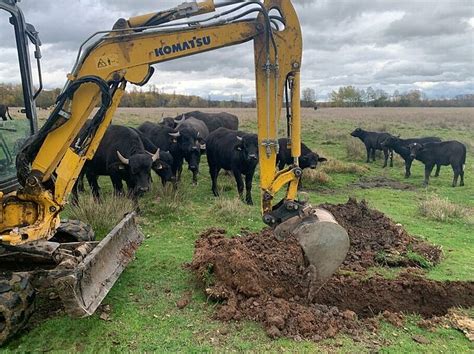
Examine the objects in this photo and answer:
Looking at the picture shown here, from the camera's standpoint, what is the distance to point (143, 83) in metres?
5.54

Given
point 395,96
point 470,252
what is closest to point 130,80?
point 470,252

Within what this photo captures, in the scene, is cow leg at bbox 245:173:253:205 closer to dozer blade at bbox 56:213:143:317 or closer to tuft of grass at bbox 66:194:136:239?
tuft of grass at bbox 66:194:136:239

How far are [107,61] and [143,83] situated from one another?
0.48 meters

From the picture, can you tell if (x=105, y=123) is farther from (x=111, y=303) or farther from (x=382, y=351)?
(x=382, y=351)

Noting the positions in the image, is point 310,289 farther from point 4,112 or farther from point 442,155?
point 442,155

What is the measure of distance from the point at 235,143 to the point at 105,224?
5.06m

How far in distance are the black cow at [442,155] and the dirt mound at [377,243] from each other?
7.43 meters

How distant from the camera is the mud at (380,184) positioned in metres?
14.5

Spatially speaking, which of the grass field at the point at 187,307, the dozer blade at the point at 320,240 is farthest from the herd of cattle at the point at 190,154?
the dozer blade at the point at 320,240

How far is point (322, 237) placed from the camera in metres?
5.50

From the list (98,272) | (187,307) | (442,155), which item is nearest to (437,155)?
(442,155)

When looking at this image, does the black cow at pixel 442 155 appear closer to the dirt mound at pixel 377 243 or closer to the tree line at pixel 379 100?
the dirt mound at pixel 377 243

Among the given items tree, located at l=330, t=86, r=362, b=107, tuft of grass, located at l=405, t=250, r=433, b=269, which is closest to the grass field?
tuft of grass, located at l=405, t=250, r=433, b=269

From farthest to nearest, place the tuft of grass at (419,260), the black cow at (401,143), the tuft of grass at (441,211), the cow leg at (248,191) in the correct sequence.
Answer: the black cow at (401,143) → the cow leg at (248,191) → the tuft of grass at (441,211) → the tuft of grass at (419,260)
